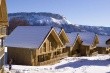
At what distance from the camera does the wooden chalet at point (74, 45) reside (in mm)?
57141

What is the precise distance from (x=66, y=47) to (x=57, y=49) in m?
7.97

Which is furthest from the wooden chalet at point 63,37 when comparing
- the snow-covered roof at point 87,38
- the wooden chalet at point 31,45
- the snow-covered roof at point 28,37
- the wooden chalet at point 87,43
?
the snow-covered roof at point 87,38

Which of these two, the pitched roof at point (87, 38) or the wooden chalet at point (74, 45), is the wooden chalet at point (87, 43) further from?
the wooden chalet at point (74, 45)

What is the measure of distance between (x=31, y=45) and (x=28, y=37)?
2566 millimetres

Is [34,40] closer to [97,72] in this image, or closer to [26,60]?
[26,60]

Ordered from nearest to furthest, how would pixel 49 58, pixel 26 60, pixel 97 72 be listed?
pixel 97 72
pixel 26 60
pixel 49 58

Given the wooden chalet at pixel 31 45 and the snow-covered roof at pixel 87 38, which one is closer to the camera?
the wooden chalet at pixel 31 45

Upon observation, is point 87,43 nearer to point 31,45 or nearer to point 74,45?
point 74,45

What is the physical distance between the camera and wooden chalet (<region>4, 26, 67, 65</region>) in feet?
128

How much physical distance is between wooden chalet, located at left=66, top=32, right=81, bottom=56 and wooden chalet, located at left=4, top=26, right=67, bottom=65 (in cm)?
1172

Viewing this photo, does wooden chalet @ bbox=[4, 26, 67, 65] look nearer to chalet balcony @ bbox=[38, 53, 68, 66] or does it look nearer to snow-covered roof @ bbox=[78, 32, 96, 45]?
chalet balcony @ bbox=[38, 53, 68, 66]

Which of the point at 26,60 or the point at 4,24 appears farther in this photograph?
the point at 26,60

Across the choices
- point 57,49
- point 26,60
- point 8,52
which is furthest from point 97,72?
point 57,49

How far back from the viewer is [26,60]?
39.2 meters
